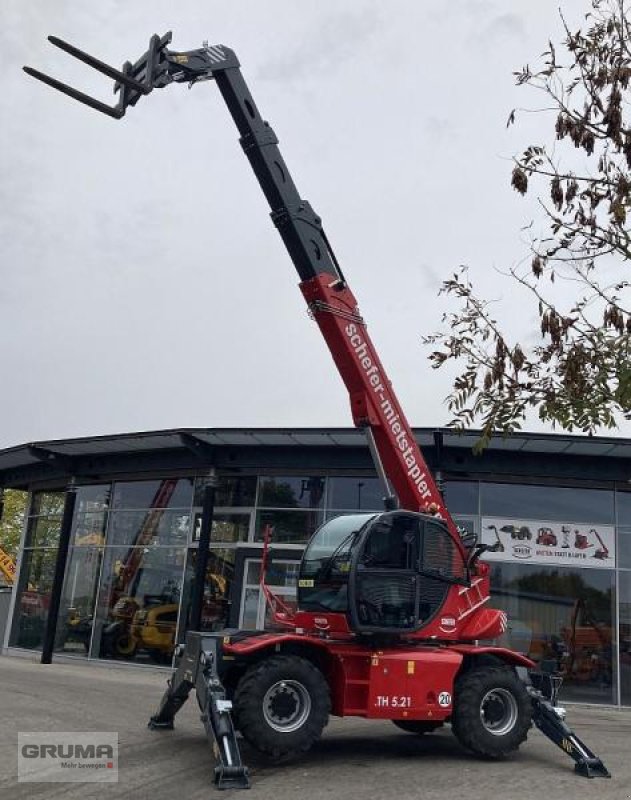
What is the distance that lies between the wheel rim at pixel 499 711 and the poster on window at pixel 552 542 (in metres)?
8.31

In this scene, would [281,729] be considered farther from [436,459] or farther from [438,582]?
[436,459]

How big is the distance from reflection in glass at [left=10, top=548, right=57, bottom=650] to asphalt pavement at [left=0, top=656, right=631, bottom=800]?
8719 millimetres

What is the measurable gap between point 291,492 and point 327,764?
10.6 metres

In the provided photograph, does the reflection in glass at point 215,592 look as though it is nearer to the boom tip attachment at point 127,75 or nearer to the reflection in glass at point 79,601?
the reflection in glass at point 79,601

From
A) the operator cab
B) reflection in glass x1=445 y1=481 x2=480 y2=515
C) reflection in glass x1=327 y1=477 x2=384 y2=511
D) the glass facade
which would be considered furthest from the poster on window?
the operator cab

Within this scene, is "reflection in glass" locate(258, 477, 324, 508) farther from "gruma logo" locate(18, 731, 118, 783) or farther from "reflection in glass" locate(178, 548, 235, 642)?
"gruma logo" locate(18, 731, 118, 783)

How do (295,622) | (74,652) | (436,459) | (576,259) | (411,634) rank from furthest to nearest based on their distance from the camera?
(74,652) → (436,459) → (295,622) → (411,634) → (576,259)

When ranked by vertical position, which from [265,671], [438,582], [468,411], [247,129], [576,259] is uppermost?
[247,129]

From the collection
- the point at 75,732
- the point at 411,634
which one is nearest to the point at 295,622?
the point at 411,634

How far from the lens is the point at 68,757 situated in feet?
29.1

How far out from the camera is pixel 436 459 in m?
18.1

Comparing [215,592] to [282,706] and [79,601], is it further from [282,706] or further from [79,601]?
[282,706]

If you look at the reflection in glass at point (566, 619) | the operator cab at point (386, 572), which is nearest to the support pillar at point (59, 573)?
the reflection in glass at point (566, 619)

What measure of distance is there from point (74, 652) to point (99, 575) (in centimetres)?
189
